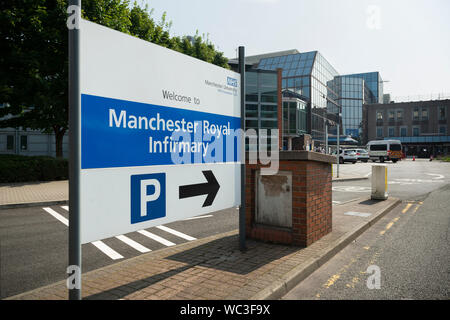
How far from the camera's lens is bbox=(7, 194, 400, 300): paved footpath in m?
3.53

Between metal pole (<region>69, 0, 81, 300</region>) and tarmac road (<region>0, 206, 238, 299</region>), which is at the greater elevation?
metal pole (<region>69, 0, 81, 300</region>)

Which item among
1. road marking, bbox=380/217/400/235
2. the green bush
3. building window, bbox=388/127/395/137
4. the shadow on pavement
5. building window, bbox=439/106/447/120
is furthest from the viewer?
building window, bbox=388/127/395/137

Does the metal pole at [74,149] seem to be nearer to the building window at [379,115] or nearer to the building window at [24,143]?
the building window at [24,143]

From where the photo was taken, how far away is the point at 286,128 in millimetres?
49375

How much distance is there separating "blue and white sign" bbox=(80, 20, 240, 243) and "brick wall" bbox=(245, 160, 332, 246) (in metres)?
0.93

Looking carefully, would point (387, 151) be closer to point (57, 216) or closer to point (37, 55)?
point (37, 55)

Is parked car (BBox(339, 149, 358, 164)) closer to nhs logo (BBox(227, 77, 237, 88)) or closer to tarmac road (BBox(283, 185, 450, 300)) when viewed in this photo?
tarmac road (BBox(283, 185, 450, 300))

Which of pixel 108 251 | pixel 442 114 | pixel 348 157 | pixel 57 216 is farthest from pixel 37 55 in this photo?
pixel 442 114

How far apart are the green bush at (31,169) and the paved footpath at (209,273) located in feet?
44.4

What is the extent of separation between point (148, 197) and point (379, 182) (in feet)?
31.5

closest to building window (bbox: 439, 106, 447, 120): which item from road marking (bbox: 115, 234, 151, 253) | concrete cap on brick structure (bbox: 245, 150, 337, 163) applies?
concrete cap on brick structure (bbox: 245, 150, 337, 163)

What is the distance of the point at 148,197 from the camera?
362cm

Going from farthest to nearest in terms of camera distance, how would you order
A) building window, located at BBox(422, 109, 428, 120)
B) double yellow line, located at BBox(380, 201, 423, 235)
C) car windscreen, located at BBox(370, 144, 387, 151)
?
building window, located at BBox(422, 109, 428, 120) < car windscreen, located at BBox(370, 144, 387, 151) < double yellow line, located at BBox(380, 201, 423, 235)

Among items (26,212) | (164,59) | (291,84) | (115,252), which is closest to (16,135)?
(26,212)
